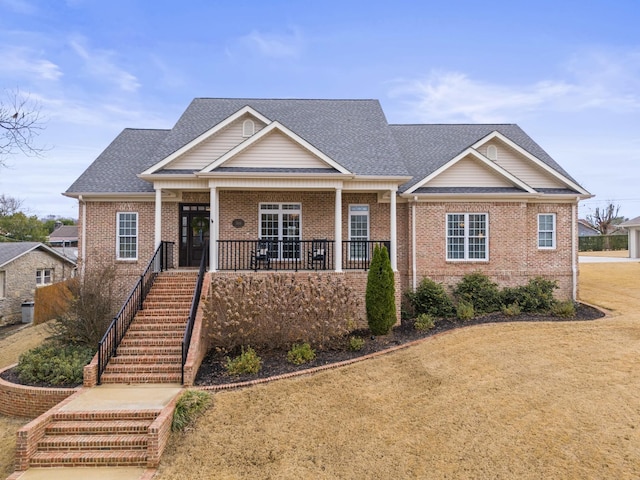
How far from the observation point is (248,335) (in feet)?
30.8

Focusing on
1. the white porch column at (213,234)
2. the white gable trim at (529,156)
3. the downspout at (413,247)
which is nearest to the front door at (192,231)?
the white porch column at (213,234)

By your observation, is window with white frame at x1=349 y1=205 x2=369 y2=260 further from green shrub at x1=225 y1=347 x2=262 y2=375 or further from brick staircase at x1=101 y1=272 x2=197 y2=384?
green shrub at x1=225 y1=347 x2=262 y2=375

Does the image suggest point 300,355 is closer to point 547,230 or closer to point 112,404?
point 112,404

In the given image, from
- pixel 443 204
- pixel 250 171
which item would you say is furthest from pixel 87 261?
pixel 443 204

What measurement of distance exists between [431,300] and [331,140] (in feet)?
23.4

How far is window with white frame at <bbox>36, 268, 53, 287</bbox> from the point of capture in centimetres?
2583

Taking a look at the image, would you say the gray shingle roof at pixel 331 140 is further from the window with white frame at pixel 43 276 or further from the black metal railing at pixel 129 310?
the window with white frame at pixel 43 276

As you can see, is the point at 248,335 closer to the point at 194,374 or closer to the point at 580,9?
the point at 194,374

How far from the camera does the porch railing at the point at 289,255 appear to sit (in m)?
12.8

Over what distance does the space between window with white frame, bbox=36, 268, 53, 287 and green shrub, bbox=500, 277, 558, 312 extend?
28.7 metres

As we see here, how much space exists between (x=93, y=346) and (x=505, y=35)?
1862cm

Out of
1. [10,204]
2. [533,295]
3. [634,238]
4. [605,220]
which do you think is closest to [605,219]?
[605,220]

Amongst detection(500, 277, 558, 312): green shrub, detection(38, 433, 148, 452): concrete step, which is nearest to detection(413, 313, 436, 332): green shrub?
detection(500, 277, 558, 312): green shrub

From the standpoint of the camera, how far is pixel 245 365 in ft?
28.0
